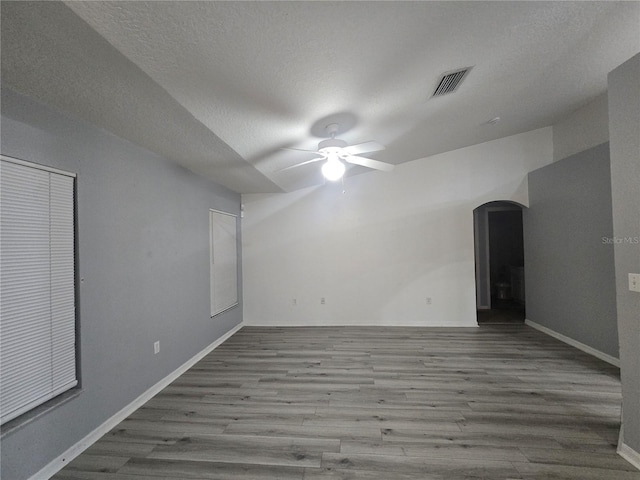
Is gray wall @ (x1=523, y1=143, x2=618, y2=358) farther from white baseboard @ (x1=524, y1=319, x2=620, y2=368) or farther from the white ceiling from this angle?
the white ceiling

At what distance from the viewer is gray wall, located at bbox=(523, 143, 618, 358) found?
3.08m

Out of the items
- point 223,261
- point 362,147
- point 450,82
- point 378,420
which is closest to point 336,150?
point 362,147

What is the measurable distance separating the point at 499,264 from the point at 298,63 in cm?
722

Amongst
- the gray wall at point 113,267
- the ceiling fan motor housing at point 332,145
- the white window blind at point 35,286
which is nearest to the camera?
the white window blind at point 35,286

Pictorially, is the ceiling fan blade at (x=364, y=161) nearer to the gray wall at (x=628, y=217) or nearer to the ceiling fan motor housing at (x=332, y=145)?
the ceiling fan motor housing at (x=332, y=145)

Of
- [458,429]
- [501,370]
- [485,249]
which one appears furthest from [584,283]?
[458,429]

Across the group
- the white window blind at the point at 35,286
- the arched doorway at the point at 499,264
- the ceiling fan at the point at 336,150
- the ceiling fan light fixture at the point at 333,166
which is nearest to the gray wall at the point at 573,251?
the arched doorway at the point at 499,264

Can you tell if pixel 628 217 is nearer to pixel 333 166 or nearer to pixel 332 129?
pixel 333 166

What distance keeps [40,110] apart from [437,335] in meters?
4.90

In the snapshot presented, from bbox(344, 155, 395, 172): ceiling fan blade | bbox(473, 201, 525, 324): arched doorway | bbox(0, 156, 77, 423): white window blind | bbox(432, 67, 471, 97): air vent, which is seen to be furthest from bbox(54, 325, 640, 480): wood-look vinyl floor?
bbox(432, 67, 471, 97): air vent

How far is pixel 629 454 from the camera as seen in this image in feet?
5.44

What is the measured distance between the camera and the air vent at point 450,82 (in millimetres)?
2169

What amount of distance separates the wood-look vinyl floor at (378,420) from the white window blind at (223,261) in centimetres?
88

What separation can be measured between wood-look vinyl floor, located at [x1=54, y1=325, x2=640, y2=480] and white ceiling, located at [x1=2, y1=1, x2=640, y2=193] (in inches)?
94.5
